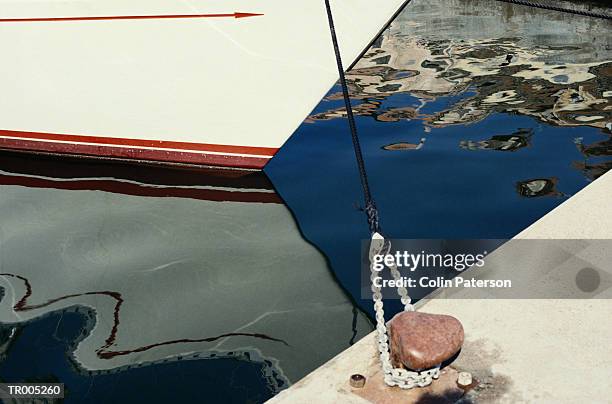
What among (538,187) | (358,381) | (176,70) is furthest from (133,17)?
(358,381)

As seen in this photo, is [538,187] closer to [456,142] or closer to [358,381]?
[456,142]

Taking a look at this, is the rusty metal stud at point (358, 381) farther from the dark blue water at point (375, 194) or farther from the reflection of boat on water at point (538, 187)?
the reflection of boat on water at point (538, 187)

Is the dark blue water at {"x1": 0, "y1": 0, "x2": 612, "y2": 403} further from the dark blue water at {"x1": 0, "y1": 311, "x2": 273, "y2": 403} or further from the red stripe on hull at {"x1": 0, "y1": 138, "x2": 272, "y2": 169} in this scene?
the red stripe on hull at {"x1": 0, "y1": 138, "x2": 272, "y2": 169}

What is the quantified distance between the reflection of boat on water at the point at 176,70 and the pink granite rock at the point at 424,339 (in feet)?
11.3

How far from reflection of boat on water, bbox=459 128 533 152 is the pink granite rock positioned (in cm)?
438

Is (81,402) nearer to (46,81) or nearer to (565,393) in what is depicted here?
(565,393)

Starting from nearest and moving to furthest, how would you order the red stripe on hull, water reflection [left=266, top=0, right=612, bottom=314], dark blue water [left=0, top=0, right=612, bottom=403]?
1. dark blue water [left=0, top=0, right=612, bottom=403]
2. water reflection [left=266, top=0, right=612, bottom=314]
3. the red stripe on hull

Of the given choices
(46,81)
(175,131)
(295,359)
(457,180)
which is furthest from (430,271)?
(46,81)

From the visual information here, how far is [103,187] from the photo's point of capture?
19.5 feet

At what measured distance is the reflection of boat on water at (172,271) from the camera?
3.63m

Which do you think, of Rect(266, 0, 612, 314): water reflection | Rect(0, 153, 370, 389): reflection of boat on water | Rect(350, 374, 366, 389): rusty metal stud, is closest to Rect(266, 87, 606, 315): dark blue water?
Rect(266, 0, 612, 314): water reflection

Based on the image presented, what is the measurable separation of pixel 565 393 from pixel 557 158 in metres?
4.23

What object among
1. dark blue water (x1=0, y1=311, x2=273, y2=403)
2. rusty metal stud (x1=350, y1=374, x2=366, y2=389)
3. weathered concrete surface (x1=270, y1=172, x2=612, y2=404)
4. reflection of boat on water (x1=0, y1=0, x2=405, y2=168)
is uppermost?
reflection of boat on water (x1=0, y1=0, x2=405, y2=168)

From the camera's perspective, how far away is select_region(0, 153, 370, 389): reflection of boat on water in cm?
363
